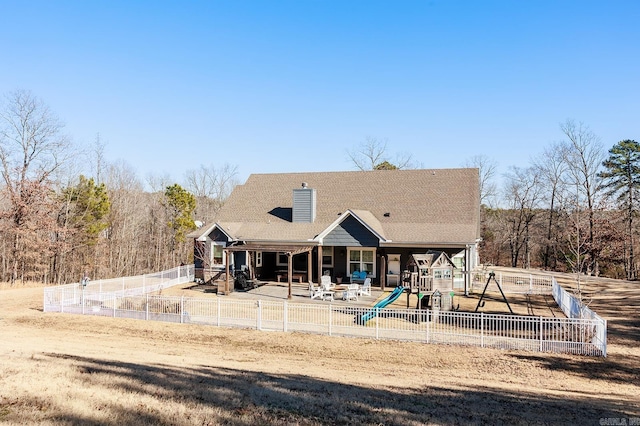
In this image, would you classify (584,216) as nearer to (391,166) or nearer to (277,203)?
(391,166)

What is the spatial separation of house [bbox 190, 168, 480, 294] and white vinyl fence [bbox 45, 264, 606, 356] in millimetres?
5348

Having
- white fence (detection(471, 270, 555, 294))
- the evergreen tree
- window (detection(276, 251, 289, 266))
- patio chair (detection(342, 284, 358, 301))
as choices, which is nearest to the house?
window (detection(276, 251, 289, 266))

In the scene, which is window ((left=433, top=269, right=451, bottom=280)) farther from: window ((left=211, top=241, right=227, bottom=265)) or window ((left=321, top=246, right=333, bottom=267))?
window ((left=211, top=241, right=227, bottom=265))

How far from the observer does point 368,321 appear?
17.4 metres

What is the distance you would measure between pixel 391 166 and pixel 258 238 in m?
29.2

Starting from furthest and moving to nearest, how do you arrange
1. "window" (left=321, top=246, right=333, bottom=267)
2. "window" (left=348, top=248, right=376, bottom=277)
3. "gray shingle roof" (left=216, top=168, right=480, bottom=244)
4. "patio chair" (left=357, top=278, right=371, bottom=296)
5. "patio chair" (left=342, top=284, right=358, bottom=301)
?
"window" (left=321, top=246, right=333, bottom=267), "window" (left=348, top=248, right=376, bottom=277), "gray shingle roof" (left=216, top=168, right=480, bottom=244), "patio chair" (left=357, top=278, right=371, bottom=296), "patio chair" (left=342, top=284, right=358, bottom=301)

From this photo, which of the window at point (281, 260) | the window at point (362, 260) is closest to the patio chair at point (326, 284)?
the window at point (362, 260)

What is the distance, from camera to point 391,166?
5381 cm

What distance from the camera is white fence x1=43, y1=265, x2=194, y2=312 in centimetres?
2066

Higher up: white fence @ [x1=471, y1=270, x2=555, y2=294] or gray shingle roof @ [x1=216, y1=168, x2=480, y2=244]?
gray shingle roof @ [x1=216, y1=168, x2=480, y2=244]

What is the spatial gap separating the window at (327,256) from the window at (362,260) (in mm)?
1218

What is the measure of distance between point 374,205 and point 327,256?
15.9 ft

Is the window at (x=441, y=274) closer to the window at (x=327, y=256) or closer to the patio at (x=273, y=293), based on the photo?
the patio at (x=273, y=293)

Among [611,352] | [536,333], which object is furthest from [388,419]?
[611,352]
